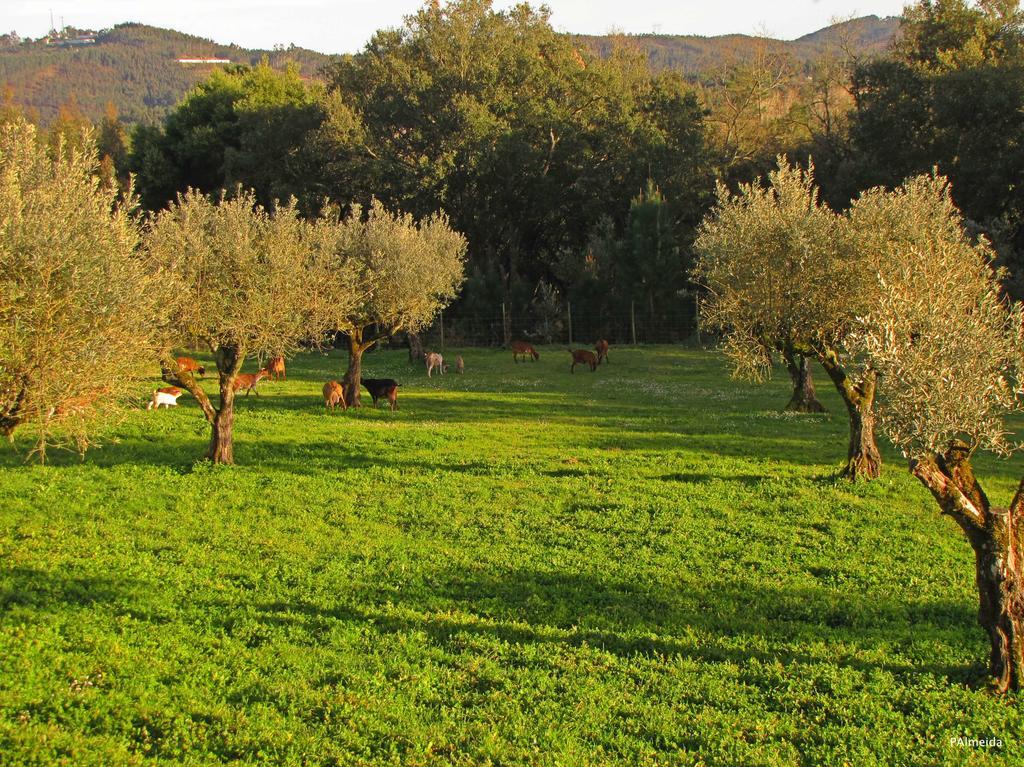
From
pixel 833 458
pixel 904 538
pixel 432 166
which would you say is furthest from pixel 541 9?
pixel 904 538

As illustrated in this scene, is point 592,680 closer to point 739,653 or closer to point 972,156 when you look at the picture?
point 739,653

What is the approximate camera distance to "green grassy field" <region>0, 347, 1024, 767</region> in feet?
23.6

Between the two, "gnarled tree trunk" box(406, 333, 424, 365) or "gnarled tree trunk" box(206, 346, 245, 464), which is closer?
"gnarled tree trunk" box(206, 346, 245, 464)

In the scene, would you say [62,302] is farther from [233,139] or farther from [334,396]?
[233,139]

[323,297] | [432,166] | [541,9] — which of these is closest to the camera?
[323,297]

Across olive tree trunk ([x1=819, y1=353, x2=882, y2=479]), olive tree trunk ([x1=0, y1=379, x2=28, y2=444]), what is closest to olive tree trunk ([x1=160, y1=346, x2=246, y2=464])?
olive tree trunk ([x1=0, y1=379, x2=28, y2=444])

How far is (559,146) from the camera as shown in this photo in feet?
177

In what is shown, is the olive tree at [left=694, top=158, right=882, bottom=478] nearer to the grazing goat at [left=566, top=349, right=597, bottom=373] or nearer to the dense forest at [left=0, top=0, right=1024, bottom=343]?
the grazing goat at [left=566, top=349, right=597, bottom=373]

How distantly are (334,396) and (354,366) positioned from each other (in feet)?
3.84

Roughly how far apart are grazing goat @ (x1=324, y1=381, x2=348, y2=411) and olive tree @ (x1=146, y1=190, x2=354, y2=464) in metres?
5.81

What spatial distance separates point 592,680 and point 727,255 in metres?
11.8

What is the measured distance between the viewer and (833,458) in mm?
18297

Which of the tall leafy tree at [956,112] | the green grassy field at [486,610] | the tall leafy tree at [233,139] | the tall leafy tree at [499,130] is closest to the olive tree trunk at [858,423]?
the green grassy field at [486,610]

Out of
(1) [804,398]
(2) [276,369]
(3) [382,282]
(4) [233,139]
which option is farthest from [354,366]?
(4) [233,139]
